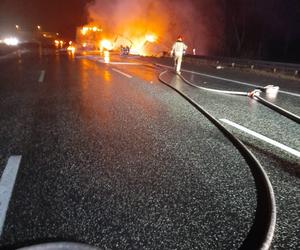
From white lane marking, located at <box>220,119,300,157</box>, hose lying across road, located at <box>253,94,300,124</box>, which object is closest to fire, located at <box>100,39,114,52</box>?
hose lying across road, located at <box>253,94,300,124</box>

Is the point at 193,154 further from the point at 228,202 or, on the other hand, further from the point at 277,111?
the point at 277,111

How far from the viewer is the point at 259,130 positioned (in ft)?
20.0

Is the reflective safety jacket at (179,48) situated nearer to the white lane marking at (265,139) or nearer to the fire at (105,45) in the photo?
the white lane marking at (265,139)

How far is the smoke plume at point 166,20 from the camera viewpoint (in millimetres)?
47062

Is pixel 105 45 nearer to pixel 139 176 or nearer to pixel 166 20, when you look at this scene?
pixel 166 20

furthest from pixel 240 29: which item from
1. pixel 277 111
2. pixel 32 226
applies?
pixel 32 226

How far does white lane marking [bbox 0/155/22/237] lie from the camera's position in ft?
10.2

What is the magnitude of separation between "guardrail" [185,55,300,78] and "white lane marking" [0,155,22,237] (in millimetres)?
14700

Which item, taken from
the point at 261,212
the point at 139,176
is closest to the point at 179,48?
the point at 139,176

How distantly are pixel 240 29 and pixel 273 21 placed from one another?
5149mm

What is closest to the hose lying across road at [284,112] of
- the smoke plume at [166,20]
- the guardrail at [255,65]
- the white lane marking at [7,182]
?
the white lane marking at [7,182]

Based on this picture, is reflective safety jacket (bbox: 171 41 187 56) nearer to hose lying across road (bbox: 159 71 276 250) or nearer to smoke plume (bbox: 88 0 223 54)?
hose lying across road (bbox: 159 71 276 250)

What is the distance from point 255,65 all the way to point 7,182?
57.7ft

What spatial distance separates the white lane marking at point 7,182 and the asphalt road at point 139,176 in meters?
0.05
